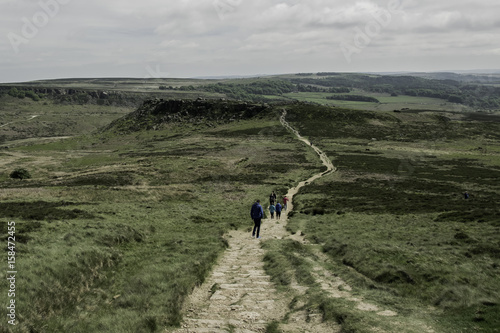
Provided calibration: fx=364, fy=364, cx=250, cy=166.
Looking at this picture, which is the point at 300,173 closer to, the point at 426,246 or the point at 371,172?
the point at 371,172

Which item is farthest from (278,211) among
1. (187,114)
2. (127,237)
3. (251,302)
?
(187,114)

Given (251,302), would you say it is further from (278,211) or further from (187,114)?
(187,114)

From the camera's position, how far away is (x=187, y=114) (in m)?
183

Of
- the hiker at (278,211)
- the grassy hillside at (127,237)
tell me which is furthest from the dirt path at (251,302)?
the hiker at (278,211)

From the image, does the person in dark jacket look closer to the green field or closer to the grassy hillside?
the green field

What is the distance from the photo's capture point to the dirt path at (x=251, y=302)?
489 inches

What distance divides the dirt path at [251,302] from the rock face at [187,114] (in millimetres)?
152334

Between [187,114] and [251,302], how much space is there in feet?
572

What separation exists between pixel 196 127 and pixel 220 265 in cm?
14884

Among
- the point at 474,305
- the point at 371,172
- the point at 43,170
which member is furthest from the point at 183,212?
the point at 43,170

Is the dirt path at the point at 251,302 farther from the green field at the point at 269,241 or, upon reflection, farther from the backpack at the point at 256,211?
the backpack at the point at 256,211

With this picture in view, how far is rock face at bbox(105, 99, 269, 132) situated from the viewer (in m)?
176

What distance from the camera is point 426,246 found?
2386cm

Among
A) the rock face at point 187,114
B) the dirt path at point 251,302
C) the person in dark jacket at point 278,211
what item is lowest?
the person in dark jacket at point 278,211
